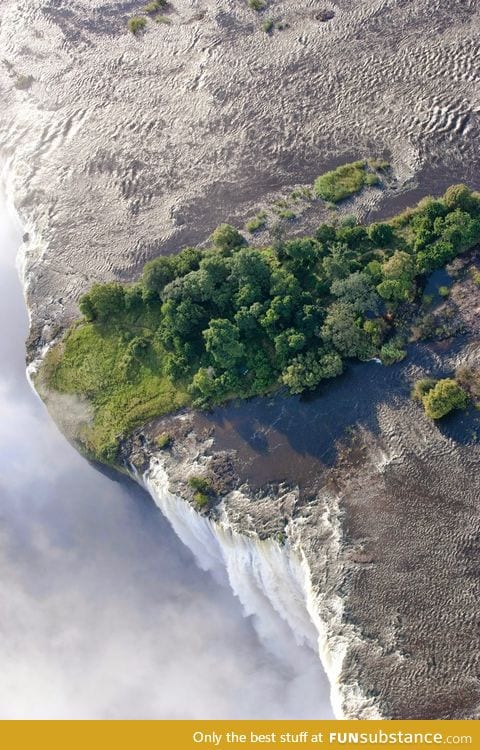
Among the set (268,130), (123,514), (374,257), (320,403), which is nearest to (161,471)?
(123,514)

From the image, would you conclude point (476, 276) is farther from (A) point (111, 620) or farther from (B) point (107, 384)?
(A) point (111, 620)

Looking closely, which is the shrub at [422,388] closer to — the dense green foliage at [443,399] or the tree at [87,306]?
the dense green foliage at [443,399]

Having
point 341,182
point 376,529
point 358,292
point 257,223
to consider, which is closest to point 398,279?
point 358,292

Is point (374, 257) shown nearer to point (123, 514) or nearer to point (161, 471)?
point (161, 471)

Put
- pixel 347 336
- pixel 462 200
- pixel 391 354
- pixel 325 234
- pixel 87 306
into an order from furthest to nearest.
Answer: pixel 87 306, pixel 325 234, pixel 462 200, pixel 347 336, pixel 391 354

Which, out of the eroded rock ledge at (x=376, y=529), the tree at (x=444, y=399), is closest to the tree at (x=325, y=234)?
the eroded rock ledge at (x=376, y=529)

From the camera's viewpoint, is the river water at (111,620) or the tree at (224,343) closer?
the river water at (111,620)
